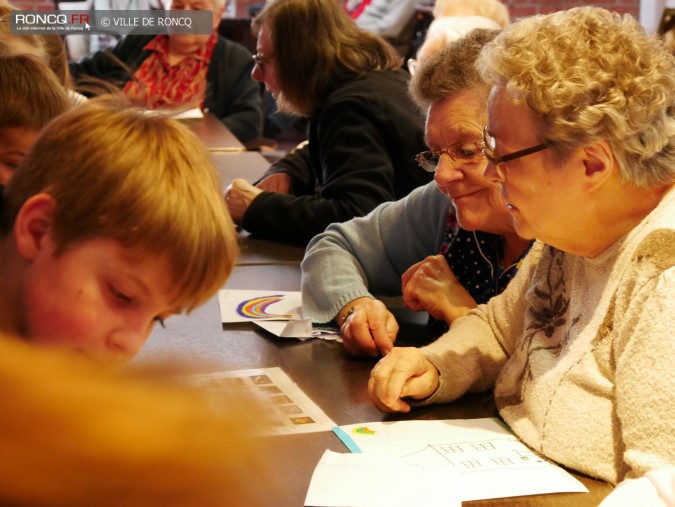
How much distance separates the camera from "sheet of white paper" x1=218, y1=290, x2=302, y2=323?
201cm

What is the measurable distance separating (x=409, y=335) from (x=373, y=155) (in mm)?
908

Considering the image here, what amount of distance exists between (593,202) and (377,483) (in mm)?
498

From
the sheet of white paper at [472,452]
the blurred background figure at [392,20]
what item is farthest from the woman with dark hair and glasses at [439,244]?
the blurred background figure at [392,20]

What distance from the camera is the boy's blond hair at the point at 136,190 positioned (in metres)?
1.07

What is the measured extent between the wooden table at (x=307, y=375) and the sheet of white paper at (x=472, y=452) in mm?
22

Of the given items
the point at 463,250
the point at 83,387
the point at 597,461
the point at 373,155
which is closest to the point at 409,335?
the point at 463,250

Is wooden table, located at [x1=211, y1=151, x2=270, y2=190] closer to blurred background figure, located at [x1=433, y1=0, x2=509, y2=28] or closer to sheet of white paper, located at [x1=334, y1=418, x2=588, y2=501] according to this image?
blurred background figure, located at [x1=433, y1=0, x2=509, y2=28]

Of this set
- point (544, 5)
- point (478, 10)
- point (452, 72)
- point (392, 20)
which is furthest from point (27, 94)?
point (544, 5)

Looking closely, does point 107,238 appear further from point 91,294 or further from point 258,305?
point 258,305

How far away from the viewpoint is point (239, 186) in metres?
2.90

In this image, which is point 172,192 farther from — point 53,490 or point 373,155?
point 373,155

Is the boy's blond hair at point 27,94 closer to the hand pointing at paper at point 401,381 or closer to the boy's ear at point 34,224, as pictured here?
the boy's ear at point 34,224

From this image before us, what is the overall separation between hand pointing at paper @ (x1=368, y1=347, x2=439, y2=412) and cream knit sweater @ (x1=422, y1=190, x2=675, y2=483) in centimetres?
3

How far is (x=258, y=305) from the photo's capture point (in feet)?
6.86
